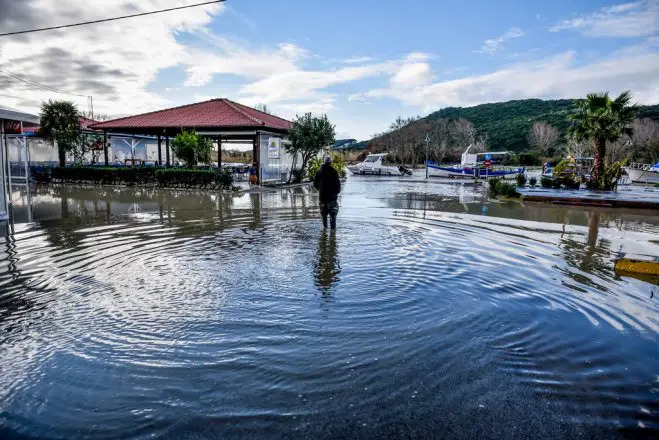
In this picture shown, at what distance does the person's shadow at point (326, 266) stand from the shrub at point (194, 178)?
1352 centimetres

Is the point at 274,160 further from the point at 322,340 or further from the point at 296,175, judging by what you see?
the point at 322,340

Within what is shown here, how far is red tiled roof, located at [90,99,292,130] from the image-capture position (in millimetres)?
23625

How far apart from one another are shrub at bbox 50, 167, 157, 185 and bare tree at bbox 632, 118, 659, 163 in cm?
4448

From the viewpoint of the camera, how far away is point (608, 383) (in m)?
3.49

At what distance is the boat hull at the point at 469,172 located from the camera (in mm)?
34188

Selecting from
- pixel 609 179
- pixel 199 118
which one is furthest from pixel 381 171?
pixel 609 179

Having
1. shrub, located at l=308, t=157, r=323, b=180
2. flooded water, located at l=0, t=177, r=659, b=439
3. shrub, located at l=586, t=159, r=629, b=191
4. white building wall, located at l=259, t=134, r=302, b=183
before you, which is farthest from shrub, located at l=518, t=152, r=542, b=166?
flooded water, located at l=0, t=177, r=659, b=439

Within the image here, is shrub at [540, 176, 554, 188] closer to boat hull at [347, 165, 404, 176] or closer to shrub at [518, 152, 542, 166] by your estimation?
boat hull at [347, 165, 404, 176]

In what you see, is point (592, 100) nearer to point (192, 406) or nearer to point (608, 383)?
point (608, 383)

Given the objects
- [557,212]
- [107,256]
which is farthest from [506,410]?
[557,212]

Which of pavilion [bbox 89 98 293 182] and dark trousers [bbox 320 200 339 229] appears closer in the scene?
dark trousers [bbox 320 200 339 229]

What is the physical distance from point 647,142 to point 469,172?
22.0 metres

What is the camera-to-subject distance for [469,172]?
35719mm

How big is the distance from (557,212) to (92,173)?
23.6 meters
